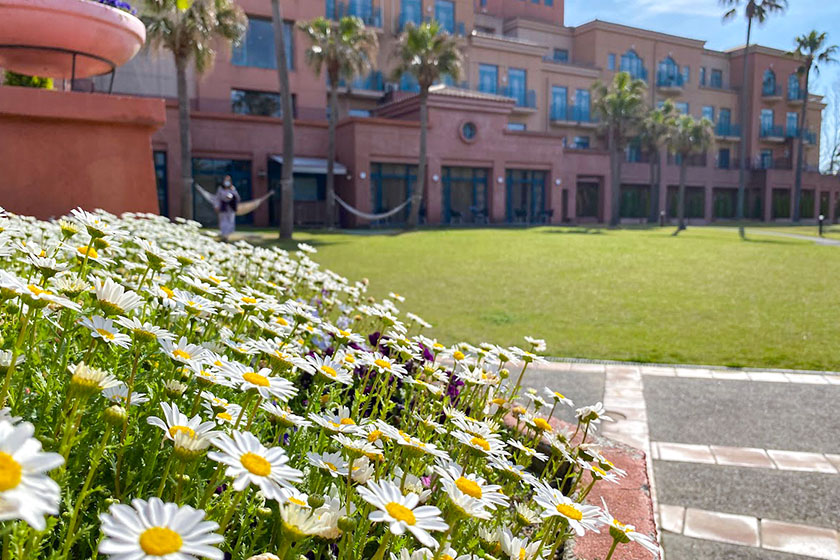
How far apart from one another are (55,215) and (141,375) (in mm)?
6354

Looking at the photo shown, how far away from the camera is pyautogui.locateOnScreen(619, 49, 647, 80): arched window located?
160ft

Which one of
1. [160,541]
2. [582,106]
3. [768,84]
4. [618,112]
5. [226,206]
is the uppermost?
[768,84]

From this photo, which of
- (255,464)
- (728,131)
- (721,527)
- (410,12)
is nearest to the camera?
(255,464)

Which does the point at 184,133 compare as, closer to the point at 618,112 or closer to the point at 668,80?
the point at 618,112

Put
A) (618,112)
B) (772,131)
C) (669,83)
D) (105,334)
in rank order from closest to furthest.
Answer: (105,334)
(618,112)
(669,83)
(772,131)

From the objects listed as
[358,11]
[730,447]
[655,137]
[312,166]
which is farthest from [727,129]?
[730,447]

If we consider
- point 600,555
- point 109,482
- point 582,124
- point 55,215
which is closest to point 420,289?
point 55,215

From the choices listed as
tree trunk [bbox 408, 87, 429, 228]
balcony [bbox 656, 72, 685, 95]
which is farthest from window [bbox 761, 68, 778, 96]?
tree trunk [bbox 408, 87, 429, 228]

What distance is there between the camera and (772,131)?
5450 cm

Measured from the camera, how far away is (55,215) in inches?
293

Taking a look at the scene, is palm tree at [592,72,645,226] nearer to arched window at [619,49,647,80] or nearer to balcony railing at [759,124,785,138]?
arched window at [619,49,647,80]

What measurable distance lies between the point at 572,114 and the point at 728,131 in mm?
16517

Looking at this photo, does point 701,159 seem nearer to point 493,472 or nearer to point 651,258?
point 651,258

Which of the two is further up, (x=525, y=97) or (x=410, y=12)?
(x=410, y=12)
